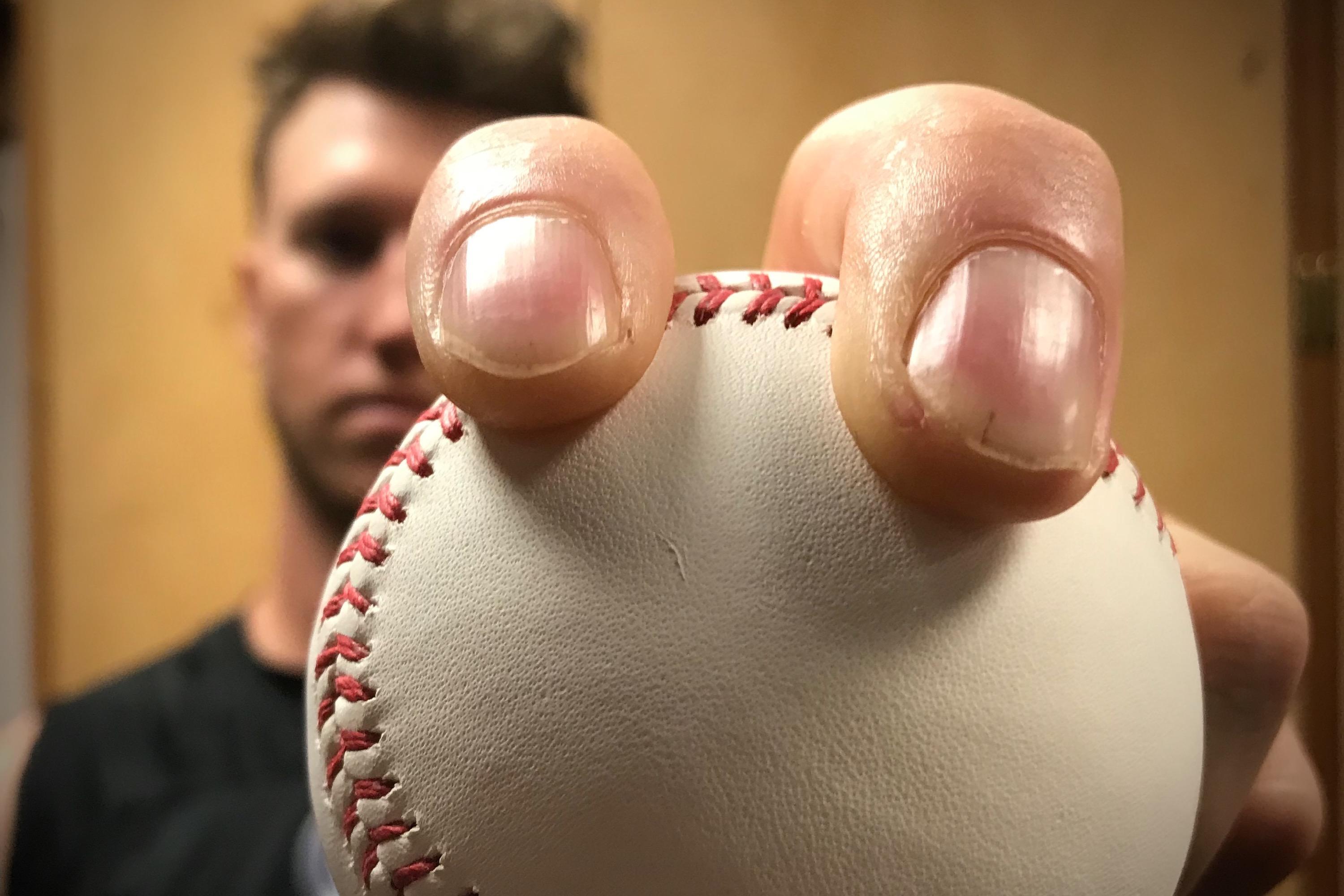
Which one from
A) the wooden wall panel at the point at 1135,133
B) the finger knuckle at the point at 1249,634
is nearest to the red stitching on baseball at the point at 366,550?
the finger knuckle at the point at 1249,634

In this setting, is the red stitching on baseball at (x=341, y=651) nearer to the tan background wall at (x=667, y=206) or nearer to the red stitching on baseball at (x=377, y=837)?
the red stitching on baseball at (x=377, y=837)

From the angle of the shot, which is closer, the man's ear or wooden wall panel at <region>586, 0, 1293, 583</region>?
the man's ear

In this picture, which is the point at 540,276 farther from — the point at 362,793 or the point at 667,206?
the point at 667,206

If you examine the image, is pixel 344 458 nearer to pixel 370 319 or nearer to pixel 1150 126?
pixel 370 319

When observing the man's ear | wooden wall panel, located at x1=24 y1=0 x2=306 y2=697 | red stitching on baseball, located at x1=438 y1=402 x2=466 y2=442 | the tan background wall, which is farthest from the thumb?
wooden wall panel, located at x1=24 y1=0 x2=306 y2=697

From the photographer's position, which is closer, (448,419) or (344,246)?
(448,419)

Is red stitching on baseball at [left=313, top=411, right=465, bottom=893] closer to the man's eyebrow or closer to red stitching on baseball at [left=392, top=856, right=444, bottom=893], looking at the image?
red stitching on baseball at [left=392, top=856, right=444, bottom=893]

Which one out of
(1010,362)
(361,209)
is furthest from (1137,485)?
(361,209)
